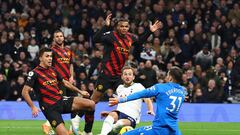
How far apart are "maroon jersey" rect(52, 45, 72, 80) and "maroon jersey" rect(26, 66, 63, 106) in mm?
2174

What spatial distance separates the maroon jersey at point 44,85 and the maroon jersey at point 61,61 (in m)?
2.17

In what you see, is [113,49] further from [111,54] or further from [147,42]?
[147,42]

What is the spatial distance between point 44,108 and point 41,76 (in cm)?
57

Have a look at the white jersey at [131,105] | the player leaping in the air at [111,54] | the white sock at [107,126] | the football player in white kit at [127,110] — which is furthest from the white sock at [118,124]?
the player leaping in the air at [111,54]

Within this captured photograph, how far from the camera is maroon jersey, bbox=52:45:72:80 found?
14516 millimetres

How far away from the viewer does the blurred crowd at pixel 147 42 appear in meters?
23.0

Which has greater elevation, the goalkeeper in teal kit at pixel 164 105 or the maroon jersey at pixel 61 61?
the maroon jersey at pixel 61 61

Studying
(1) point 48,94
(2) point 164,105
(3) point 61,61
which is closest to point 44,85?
(1) point 48,94

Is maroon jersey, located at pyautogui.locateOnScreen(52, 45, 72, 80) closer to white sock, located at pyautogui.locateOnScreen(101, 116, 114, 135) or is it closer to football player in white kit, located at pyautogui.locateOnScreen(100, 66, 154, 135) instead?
football player in white kit, located at pyautogui.locateOnScreen(100, 66, 154, 135)

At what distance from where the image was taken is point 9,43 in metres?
24.9

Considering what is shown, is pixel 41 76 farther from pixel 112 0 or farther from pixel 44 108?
pixel 112 0

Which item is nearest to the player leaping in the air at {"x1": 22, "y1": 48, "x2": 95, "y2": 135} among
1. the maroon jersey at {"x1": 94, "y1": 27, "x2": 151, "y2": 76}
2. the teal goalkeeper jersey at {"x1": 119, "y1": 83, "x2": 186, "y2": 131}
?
the teal goalkeeper jersey at {"x1": 119, "y1": 83, "x2": 186, "y2": 131}

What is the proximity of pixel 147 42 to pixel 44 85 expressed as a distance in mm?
12591

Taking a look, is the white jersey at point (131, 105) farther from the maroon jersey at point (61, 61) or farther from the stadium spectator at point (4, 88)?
the stadium spectator at point (4, 88)
